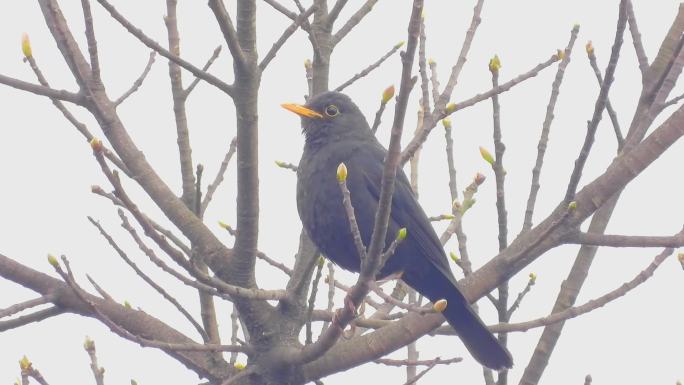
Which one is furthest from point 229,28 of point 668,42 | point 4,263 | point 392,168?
point 668,42

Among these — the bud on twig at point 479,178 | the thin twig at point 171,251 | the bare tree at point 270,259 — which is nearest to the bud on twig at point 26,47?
the bare tree at point 270,259

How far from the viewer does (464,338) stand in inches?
178

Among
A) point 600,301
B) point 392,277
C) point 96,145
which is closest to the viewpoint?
point 96,145

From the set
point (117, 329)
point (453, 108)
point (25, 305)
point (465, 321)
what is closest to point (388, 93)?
point (453, 108)

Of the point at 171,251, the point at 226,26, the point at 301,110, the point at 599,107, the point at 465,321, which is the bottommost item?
the point at 171,251

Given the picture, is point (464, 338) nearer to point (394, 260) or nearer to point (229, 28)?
point (394, 260)

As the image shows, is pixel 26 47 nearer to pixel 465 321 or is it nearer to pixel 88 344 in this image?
pixel 88 344

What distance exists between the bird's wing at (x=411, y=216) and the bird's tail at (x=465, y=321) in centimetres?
7

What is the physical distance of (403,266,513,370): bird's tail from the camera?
14.5 feet

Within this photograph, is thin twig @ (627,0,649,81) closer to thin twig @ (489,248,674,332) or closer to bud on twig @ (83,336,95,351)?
thin twig @ (489,248,674,332)

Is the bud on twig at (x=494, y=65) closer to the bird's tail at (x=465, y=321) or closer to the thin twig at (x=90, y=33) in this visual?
the bird's tail at (x=465, y=321)

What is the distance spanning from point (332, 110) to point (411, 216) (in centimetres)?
78

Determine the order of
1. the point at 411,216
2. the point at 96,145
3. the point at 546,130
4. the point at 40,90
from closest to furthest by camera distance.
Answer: the point at 96,145 < the point at 40,90 < the point at 546,130 < the point at 411,216

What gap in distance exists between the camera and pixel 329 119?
209 inches
